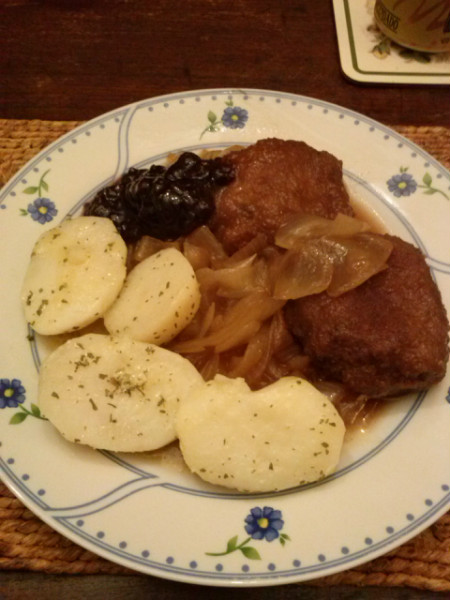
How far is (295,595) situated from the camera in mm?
2463

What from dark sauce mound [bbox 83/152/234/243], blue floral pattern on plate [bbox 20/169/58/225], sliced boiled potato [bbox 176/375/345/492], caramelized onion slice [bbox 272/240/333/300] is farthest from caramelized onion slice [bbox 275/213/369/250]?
blue floral pattern on plate [bbox 20/169/58/225]

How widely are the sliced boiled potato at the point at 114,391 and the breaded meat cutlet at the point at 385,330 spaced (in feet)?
2.33

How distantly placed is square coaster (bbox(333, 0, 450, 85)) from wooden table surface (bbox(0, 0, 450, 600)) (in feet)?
0.27

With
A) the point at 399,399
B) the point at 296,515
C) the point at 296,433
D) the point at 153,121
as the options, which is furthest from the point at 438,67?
the point at 296,515

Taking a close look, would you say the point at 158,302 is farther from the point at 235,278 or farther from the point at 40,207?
the point at 40,207

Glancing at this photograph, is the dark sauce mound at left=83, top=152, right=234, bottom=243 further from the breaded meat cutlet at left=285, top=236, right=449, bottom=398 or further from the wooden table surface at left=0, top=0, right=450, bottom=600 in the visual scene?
the wooden table surface at left=0, top=0, right=450, bottom=600

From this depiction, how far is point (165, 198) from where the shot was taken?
3186mm

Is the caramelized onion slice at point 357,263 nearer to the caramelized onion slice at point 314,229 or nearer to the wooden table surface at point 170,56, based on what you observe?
the caramelized onion slice at point 314,229

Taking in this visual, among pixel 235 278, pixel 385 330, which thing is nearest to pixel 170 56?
pixel 235 278

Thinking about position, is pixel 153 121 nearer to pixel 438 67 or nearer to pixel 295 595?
pixel 438 67

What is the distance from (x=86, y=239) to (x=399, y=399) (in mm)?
1903

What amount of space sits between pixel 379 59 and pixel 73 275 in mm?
3328

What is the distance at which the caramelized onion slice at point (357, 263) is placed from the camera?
110 inches

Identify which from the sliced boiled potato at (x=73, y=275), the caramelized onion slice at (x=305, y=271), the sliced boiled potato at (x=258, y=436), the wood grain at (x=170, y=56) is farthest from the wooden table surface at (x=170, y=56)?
the sliced boiled potato at (x=258, y=436)
